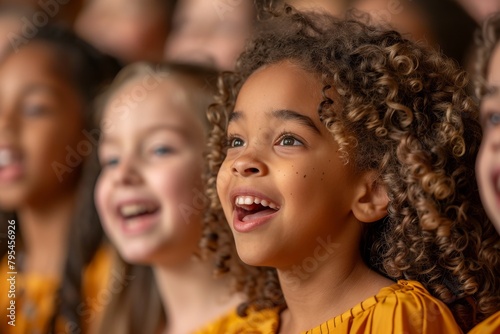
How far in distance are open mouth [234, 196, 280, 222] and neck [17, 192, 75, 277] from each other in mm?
695

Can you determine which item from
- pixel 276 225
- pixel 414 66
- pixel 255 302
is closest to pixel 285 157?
pixel 276 225

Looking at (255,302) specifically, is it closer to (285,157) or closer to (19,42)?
(285,157)

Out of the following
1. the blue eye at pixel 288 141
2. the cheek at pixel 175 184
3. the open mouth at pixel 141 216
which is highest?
the blue eye at pixel 288 141

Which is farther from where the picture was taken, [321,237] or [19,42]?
[19,42]

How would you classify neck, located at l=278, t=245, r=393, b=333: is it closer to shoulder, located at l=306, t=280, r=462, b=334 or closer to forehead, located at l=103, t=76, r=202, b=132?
shoulder, located at l=306, t=280, r=462, b=334

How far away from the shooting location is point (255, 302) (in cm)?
137

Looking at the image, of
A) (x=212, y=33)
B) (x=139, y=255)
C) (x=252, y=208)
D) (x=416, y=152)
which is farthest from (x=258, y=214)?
(x=212, y=33)

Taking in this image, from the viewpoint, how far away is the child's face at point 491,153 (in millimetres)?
1087

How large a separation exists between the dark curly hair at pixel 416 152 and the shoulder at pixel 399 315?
0.04 m

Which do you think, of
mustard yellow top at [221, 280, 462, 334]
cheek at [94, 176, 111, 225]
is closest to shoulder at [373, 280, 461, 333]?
mustard yellow top at [221, 280, 462, 334]

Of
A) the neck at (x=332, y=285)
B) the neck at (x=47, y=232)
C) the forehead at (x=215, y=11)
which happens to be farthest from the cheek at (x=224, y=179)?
the neck at (x=47, y=232)

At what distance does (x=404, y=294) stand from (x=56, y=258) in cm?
91

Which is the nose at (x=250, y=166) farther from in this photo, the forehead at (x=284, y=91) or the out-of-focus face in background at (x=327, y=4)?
the out-of-focus face in background at (x=327, y=4)

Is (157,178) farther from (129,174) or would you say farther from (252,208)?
(252,208)
